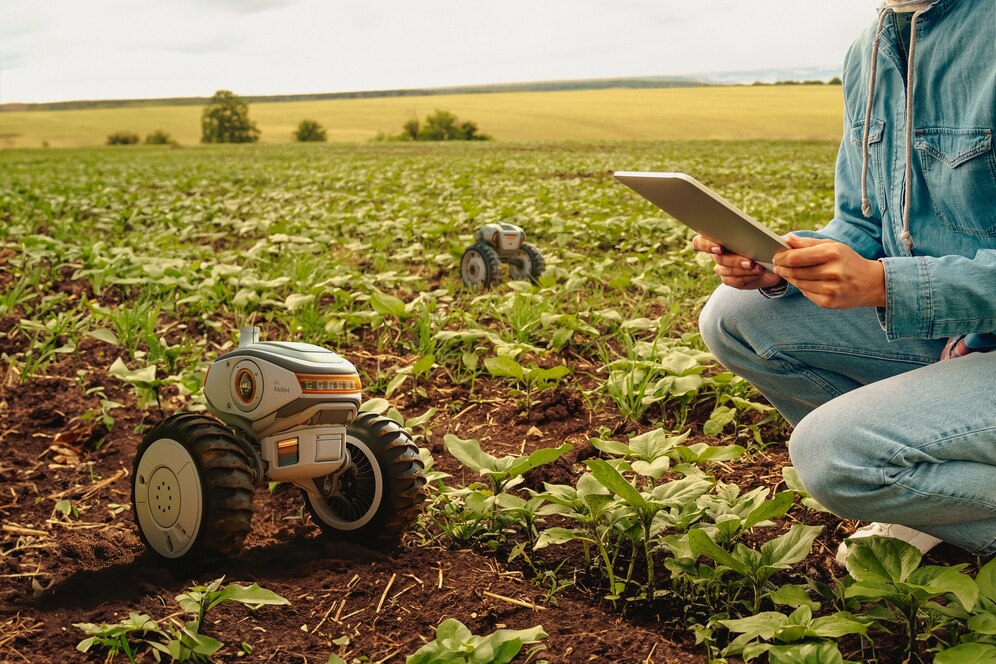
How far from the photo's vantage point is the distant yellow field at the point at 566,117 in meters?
41.7

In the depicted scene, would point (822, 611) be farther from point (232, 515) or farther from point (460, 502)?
point (232, 515)

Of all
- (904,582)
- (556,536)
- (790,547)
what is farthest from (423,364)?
(904,582)

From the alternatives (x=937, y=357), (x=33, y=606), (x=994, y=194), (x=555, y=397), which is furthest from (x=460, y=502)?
(x=994, y=194)

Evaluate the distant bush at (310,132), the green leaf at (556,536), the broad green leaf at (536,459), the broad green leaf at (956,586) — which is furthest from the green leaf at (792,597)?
the distant bush at (310,132)

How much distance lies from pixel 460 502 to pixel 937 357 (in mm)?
1340

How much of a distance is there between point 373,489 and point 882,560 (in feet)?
4.06

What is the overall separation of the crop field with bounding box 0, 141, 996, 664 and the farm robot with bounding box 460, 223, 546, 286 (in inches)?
4.8

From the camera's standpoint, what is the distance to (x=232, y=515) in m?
2.06

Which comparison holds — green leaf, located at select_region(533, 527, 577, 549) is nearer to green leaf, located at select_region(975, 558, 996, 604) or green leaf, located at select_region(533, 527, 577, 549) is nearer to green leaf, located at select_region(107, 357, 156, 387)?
green leaf, located at select_region(975, 558, 996, 604)

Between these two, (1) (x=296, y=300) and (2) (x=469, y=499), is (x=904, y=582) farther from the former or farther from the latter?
(1) (x=296, y=300)

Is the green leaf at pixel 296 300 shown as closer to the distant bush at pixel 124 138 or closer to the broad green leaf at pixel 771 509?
the broad green leaf at pixel 771 509

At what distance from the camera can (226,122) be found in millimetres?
56312

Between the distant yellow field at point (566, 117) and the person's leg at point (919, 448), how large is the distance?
3530cm

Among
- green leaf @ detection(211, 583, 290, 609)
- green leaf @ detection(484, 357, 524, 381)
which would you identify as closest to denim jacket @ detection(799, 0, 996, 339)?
green leaf @ detection(484, 357, 524, 381)
